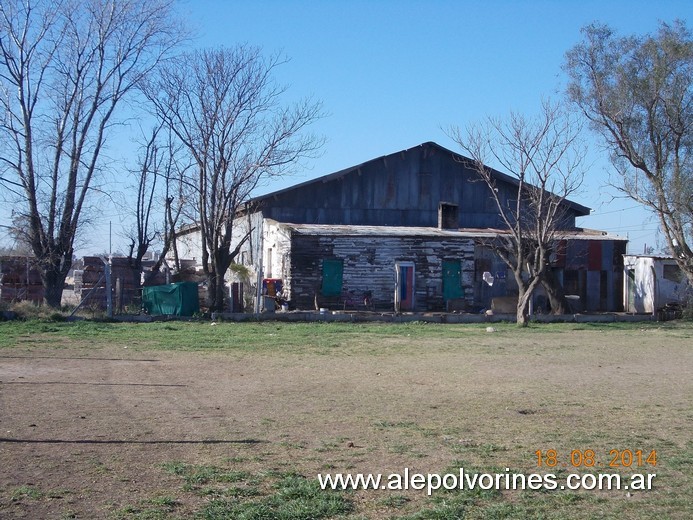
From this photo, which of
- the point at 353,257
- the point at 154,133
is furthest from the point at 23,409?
the point at 154,133

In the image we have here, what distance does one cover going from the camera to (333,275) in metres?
32.5

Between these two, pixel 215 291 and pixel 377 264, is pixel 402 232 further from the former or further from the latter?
pixel 215 291

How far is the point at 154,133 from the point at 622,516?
31259 mm

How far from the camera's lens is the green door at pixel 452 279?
3338 centimetres

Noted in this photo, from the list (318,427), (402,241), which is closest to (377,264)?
(402,241)

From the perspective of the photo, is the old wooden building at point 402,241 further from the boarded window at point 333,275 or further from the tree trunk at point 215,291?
the tree trunk at point 215,291

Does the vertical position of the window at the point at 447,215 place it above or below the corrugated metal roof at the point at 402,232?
above

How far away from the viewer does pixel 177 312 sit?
89.0ft

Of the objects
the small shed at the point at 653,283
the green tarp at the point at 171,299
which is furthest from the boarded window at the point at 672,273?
the green tarp at the point at 171,299

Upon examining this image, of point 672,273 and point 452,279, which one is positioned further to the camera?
point 672,273

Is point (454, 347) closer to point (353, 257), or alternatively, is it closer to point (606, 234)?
point (353, 257)

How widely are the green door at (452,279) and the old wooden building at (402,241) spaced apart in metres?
0.04
